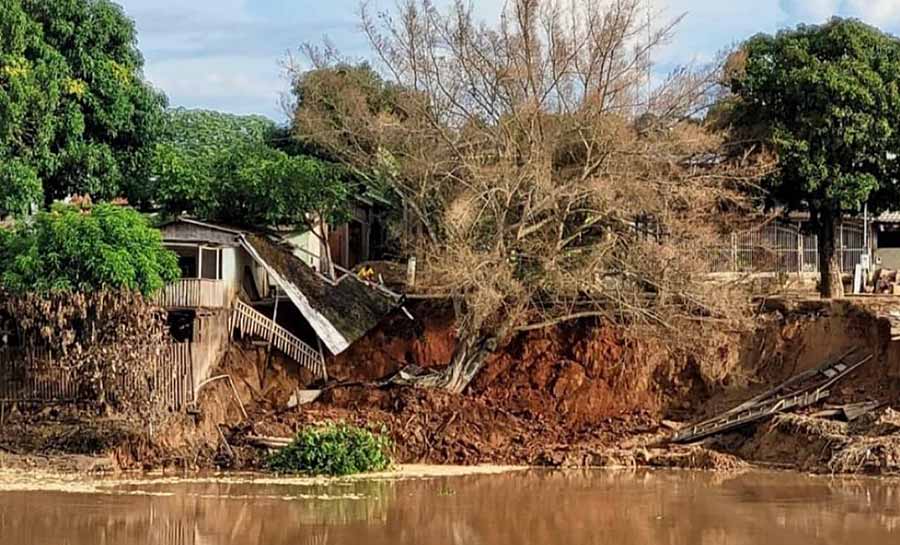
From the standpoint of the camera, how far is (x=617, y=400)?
2583 cm

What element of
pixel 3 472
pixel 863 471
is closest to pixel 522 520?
pixel 863 471

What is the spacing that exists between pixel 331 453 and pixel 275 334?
3.88 m

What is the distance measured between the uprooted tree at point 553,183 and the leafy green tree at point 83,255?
215 inches

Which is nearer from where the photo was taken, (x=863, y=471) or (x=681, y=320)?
(x=863, y=471)

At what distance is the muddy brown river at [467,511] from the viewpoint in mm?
16859

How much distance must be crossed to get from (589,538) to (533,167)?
8985 millimetres

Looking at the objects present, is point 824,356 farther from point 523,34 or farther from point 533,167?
point 523,34

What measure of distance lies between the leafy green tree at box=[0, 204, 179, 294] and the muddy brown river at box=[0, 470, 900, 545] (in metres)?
3.38

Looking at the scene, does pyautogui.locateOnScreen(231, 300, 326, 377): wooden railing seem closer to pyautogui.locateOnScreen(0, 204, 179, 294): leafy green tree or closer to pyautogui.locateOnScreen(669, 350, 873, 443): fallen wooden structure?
pyautogui.locateOnScreen(0, 204, 179, 294): leafy green tree

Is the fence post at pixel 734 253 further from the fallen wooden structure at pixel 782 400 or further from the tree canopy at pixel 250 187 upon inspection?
the tree canopy at pixel 250 187

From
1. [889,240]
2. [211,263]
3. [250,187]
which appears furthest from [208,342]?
[889,240]

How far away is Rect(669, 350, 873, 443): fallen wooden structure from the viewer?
78.6ft

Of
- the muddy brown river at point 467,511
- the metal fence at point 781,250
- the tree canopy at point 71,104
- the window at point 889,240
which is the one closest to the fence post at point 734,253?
the metal fence at point 781,250

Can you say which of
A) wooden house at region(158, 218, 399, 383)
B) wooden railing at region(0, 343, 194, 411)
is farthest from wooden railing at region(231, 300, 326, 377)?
wooden railing at region(0, 343, 194, 411)
